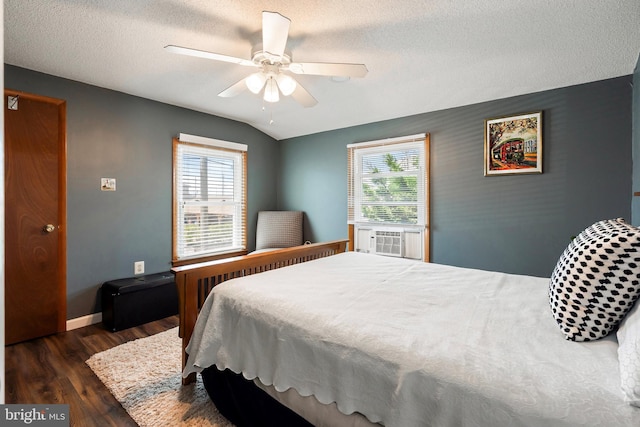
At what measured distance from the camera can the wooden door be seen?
8.34 feet

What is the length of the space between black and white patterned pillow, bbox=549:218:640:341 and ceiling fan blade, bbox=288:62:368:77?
1489 millimetres

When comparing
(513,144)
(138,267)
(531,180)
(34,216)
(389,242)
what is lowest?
(138,267)

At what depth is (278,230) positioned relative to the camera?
4348 millimetres

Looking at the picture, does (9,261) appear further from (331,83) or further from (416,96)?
(416,96)

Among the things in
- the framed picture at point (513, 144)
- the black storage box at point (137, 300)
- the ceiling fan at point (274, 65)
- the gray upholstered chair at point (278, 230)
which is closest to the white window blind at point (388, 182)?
the framed picture at point (513, 144)

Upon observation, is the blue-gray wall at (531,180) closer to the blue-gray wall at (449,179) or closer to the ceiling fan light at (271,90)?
the blue-gray wall at (449,179)

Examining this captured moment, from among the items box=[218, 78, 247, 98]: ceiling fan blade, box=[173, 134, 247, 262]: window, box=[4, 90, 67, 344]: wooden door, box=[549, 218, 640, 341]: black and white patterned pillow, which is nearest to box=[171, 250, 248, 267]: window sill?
box=[173, 134, 247, 262]: window

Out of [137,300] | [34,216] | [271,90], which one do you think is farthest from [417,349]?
[34,216]

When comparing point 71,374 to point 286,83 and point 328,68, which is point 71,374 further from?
point 328,68

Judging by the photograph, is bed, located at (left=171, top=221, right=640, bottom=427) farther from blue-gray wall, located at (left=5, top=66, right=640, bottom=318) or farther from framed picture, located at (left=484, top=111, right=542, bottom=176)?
framed picture, located at (left=484, top=111, right=542, bottom=176)

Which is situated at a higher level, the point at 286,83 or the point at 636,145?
the point at 286,83

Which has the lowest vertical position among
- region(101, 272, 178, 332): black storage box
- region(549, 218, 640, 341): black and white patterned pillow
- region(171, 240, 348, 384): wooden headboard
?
region(101, 272, 178, 332): black storage box

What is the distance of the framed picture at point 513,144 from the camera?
9.32ft

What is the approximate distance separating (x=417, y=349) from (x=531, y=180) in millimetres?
2562
